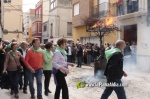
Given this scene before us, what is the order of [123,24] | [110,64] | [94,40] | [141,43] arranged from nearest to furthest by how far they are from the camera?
[110,64], [141,43], [123,24], [94,40]

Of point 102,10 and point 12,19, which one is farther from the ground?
point 12,19

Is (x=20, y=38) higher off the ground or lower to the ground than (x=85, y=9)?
lower

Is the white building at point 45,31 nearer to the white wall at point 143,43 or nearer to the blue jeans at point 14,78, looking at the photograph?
the white wall at point 143,43

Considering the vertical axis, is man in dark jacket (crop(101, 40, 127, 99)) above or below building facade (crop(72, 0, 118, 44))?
below

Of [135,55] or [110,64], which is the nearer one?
[110,64]

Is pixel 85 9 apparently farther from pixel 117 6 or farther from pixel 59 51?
pixel 59 51

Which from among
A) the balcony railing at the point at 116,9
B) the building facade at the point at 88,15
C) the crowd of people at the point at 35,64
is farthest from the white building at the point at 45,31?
the crowd of people at the point at 35,64

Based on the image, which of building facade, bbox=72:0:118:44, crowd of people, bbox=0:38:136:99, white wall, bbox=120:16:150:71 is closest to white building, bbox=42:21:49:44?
building facade, bbox=72:0:118:44

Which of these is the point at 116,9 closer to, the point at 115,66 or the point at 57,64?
the point at 57,64

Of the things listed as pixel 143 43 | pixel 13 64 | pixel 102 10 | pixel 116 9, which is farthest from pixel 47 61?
pixel 102 10

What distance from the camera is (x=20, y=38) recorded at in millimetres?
40469

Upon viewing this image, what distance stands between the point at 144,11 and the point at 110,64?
39.0 feet

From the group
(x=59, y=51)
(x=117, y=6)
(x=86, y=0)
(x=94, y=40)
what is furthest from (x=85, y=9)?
(x=59, y=51)

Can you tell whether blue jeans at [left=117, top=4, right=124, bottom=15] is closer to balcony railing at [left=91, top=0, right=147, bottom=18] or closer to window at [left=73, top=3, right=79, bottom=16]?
balcony railing at [left=91, top=0, right=147, bottom=18]
